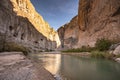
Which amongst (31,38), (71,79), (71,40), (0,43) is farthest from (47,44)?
(71,79)

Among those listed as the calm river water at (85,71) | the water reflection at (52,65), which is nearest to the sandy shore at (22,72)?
the calm river water at (85,71)

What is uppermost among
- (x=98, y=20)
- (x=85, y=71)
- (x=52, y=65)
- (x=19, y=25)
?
(x=98, y=20)

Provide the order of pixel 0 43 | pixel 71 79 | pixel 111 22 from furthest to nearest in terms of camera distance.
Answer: pixel 111 22 → pixel 0 43 → pixel 71 79

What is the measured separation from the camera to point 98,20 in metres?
38.0

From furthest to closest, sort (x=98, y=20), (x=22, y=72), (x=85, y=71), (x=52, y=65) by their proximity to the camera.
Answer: (x=98, y=20), (x=52, y=65), (x=85, y=71), (x=22, y=72)

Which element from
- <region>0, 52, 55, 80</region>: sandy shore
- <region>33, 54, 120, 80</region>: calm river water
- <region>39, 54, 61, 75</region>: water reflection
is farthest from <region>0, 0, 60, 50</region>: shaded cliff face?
<region>0, 52, 55, 80</region>: sandy shore

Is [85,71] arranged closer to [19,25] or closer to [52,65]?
[52,65]

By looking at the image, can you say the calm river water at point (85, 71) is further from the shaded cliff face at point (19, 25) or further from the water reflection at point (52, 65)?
the shaded cliff face at point (19, 25)

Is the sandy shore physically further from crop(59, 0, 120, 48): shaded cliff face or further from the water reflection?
crop(59, 0, 120, 48): shaded cliff face

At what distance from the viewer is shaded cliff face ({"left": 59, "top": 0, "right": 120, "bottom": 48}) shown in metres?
32.0

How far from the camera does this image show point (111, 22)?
33094mm

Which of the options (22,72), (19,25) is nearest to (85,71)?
(22,72)

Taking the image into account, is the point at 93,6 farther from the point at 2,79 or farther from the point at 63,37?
the point at 63,37

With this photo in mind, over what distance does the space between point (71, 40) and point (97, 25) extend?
3935 centimetres
